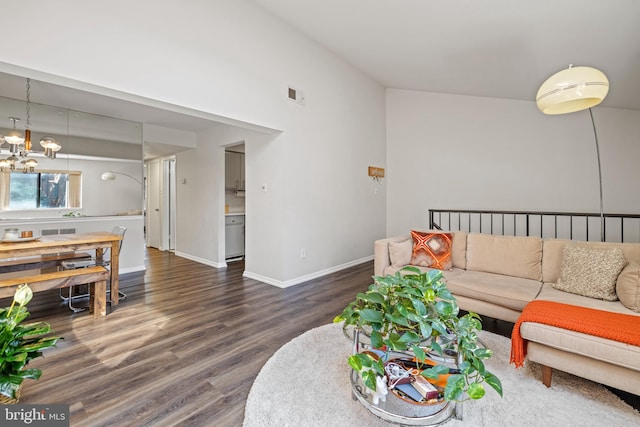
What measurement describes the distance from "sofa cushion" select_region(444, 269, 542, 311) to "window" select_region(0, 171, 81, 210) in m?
5.11

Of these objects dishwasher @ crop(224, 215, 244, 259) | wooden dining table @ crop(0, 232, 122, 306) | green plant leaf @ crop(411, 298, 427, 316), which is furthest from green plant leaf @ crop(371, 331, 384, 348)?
dishwasher @ crop(224, 215, 244, 259)

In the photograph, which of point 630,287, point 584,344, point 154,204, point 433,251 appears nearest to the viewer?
point 584,344

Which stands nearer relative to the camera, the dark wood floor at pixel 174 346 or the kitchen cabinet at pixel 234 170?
the dark wood floor at pixel 174 346

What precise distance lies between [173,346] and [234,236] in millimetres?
3456

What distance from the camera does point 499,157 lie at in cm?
489

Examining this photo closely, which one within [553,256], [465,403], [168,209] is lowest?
[465,403]

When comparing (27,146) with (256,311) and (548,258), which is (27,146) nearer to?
(256,311)

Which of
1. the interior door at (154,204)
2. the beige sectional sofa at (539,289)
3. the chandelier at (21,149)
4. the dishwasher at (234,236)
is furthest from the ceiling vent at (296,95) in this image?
the interior door at (154,204)

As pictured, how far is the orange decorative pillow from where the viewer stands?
10.4 ft

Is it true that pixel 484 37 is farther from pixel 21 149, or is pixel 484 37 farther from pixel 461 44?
pixel 21 149

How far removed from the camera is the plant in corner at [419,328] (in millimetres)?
1332

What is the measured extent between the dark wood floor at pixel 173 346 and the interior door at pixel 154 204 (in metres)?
3.01

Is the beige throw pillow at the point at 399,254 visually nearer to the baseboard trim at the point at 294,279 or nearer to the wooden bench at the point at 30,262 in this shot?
the baseboard trim at the point at 294,279

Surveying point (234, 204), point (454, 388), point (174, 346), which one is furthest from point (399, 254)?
point (234, 204)
